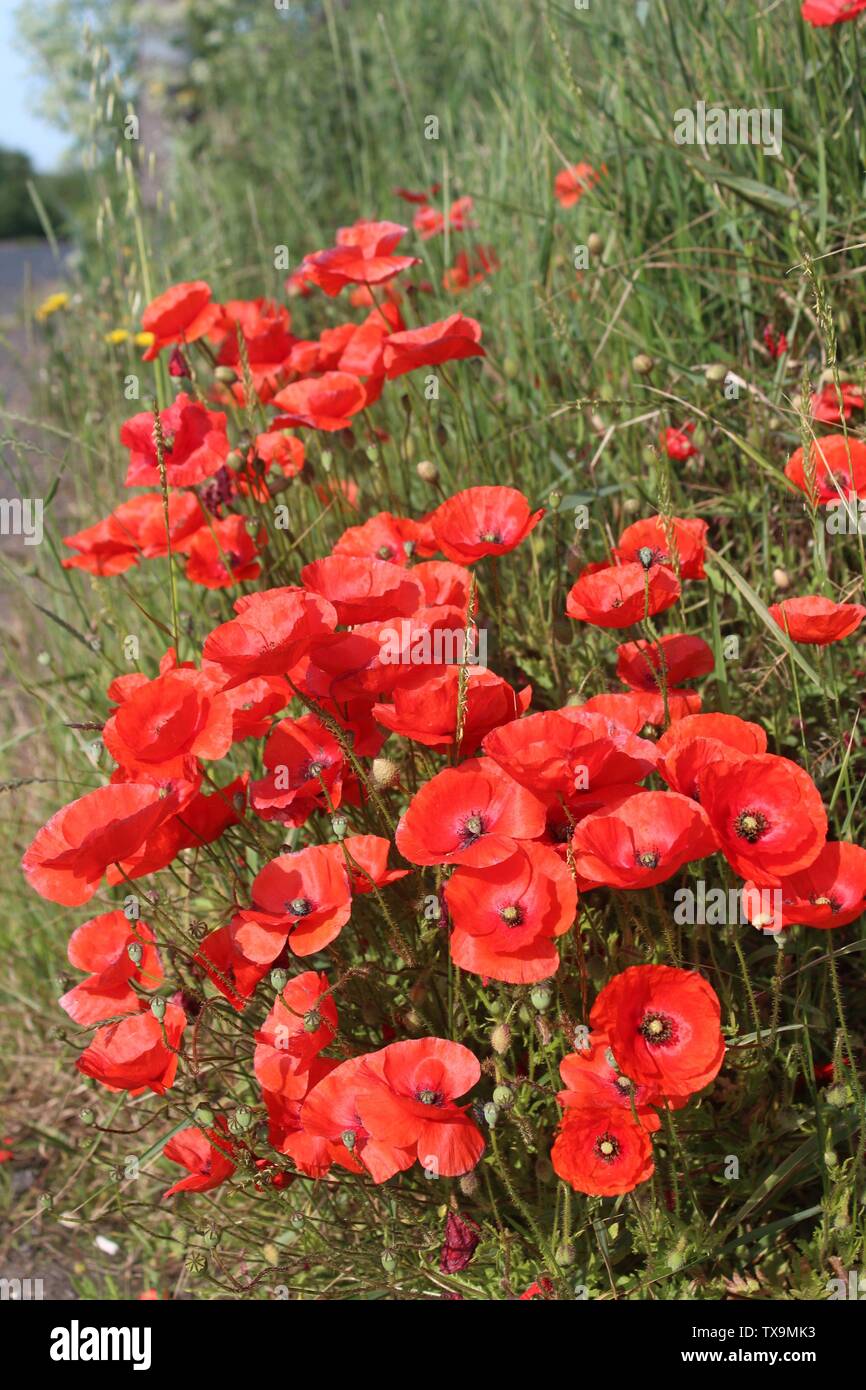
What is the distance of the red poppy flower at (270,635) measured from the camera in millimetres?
1578

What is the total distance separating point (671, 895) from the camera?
1.96 meters

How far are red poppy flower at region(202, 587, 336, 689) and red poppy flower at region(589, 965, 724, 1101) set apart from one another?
557 millimetres

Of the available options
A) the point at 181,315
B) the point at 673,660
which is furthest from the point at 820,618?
the point at 181,315

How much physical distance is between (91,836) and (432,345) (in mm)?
1011

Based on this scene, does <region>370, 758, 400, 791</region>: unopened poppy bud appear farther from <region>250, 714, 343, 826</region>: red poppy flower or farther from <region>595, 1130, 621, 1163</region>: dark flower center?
<region>595, 1130, 621, 1163</region>: dark flower center

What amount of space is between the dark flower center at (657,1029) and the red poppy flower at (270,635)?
62 centimetres

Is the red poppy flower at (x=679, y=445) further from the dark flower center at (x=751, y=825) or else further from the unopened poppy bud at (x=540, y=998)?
the unopened poppy bud at (x=540, y=998)

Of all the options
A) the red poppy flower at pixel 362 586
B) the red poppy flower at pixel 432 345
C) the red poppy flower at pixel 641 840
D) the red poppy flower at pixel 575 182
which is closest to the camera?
the red poppy flower at pixel 641 840

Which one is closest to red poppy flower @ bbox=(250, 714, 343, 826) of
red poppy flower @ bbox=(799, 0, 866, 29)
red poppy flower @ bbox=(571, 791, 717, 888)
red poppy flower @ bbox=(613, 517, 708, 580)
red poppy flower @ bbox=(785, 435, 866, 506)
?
red poppy flower @ bbox=(571, 791, 717, 888)

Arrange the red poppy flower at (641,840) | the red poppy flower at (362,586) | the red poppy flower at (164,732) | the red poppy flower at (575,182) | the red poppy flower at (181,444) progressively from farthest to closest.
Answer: the red poppy flower at (575,182), the red poppy flower at (181,444), the red poppy flower at (362,586), the red poppy flower at (164,732), the red poppy flower at (641,840)

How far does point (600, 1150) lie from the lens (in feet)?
4.99

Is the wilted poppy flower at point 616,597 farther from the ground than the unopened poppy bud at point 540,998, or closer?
farther from the ground

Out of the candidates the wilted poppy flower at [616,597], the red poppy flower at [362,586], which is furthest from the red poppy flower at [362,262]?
the wilted poppy flower at [616,597]

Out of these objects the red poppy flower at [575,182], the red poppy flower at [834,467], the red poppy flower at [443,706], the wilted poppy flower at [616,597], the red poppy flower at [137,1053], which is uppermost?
the red poppy flower at [575,182]
